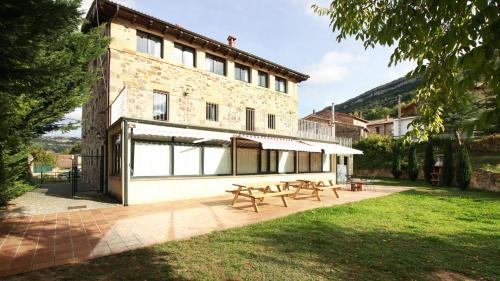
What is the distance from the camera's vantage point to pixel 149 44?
15242mm

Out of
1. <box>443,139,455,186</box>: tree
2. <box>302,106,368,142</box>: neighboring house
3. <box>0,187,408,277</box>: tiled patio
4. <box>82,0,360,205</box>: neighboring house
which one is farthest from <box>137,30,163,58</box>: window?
<box>302,106,368,142</box>: neighboring house

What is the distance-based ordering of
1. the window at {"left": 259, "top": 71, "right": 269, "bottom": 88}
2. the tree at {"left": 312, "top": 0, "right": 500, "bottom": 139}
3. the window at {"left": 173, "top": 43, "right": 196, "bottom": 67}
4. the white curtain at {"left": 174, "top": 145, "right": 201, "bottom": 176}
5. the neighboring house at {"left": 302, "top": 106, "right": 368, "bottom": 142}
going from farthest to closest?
the neighboring house at {"left": 302, "top": 106, "right": 368, "bottom": 142} < the window at {"left": 259, "top": 71, "right": 269, "bottom": 88} < the window at {"left": 173, "top": 43, "right": 196, "bottom": 67} < the white curtain at {"left": 174, "top": 145, "right": 201, "bottom": 176} < the tree at {"left": 312, "top": 0, "right": 500, "bottom": 139}

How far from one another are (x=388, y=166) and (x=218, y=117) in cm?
1936

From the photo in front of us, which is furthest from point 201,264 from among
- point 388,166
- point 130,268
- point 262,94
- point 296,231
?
point 388,166

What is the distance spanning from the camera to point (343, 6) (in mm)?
4570

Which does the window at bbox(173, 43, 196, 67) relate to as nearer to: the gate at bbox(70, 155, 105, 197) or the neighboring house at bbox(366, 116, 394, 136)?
the gate at bbox(70, 155, 105, 197)

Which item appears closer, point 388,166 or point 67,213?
point 67,213

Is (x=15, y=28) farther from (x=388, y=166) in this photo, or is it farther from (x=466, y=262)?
(x=388, y=166)

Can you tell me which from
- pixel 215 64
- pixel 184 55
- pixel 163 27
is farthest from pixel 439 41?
pixel 215 64

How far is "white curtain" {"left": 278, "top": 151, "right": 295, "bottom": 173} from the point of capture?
58.3ft

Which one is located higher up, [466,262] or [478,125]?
[478,125]

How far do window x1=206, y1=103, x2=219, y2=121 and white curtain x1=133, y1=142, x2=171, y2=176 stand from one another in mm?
5229

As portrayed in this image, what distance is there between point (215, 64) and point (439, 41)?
16589mm

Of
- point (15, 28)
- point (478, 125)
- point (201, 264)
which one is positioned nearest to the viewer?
point (478, 125)
